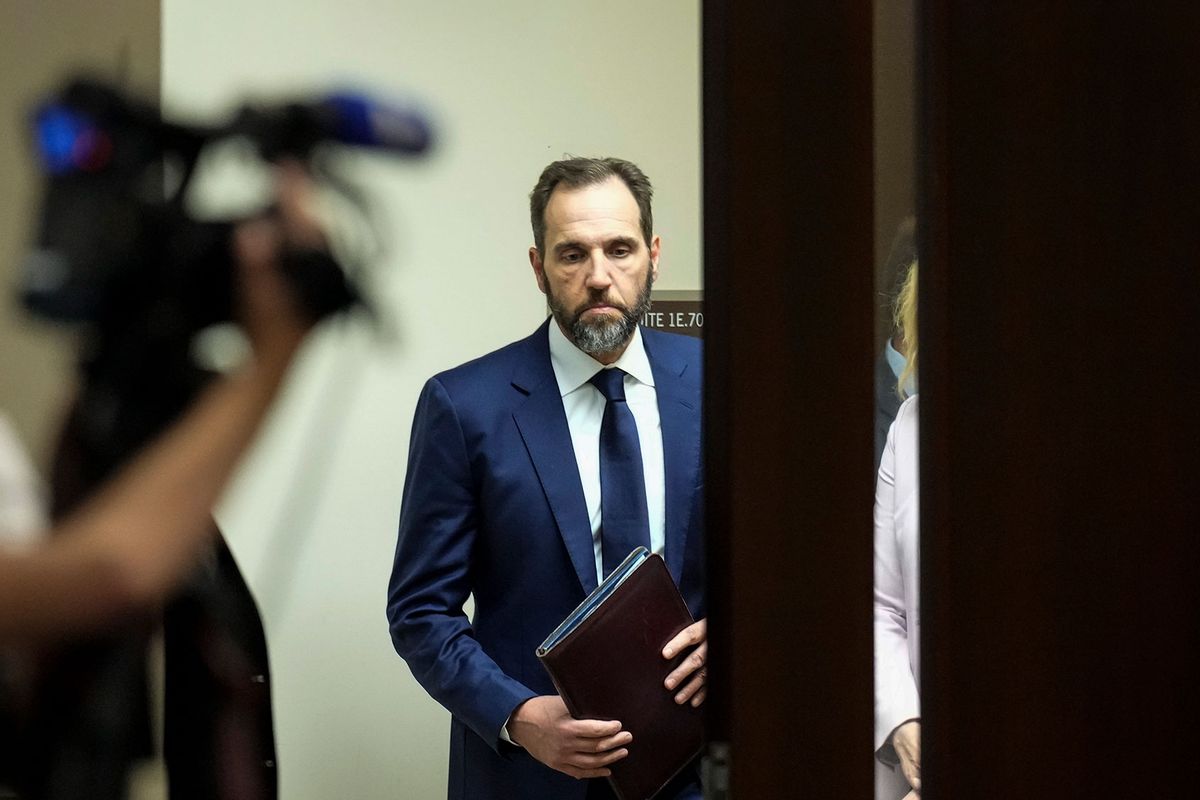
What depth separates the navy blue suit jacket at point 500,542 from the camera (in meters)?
1.39

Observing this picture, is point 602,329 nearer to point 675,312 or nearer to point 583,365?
point 583,365

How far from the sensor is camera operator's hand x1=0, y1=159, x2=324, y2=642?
389mm

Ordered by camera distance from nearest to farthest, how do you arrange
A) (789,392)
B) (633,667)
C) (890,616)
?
(789,392) < (890,616) < (633,667)

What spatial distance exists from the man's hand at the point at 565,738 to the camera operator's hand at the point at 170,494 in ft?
2.66

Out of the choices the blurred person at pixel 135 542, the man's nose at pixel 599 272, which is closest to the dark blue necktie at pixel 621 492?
→ the man's nose at pixel 599 272

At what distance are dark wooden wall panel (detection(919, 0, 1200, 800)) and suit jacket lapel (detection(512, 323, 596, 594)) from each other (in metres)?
0.82

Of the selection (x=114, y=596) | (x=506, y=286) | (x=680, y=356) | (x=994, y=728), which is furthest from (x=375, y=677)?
(x=114, y=596)

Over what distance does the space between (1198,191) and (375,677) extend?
1713mm

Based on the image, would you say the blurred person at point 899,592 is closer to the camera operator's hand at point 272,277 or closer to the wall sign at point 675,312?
the camera operator's hand at point 272,277

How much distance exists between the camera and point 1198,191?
0.60m

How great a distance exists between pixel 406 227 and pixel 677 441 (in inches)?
32.4

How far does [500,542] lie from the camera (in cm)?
142

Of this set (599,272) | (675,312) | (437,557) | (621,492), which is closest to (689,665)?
(621,492)

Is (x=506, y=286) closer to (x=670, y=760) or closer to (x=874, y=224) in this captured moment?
(x=670, y=760)
